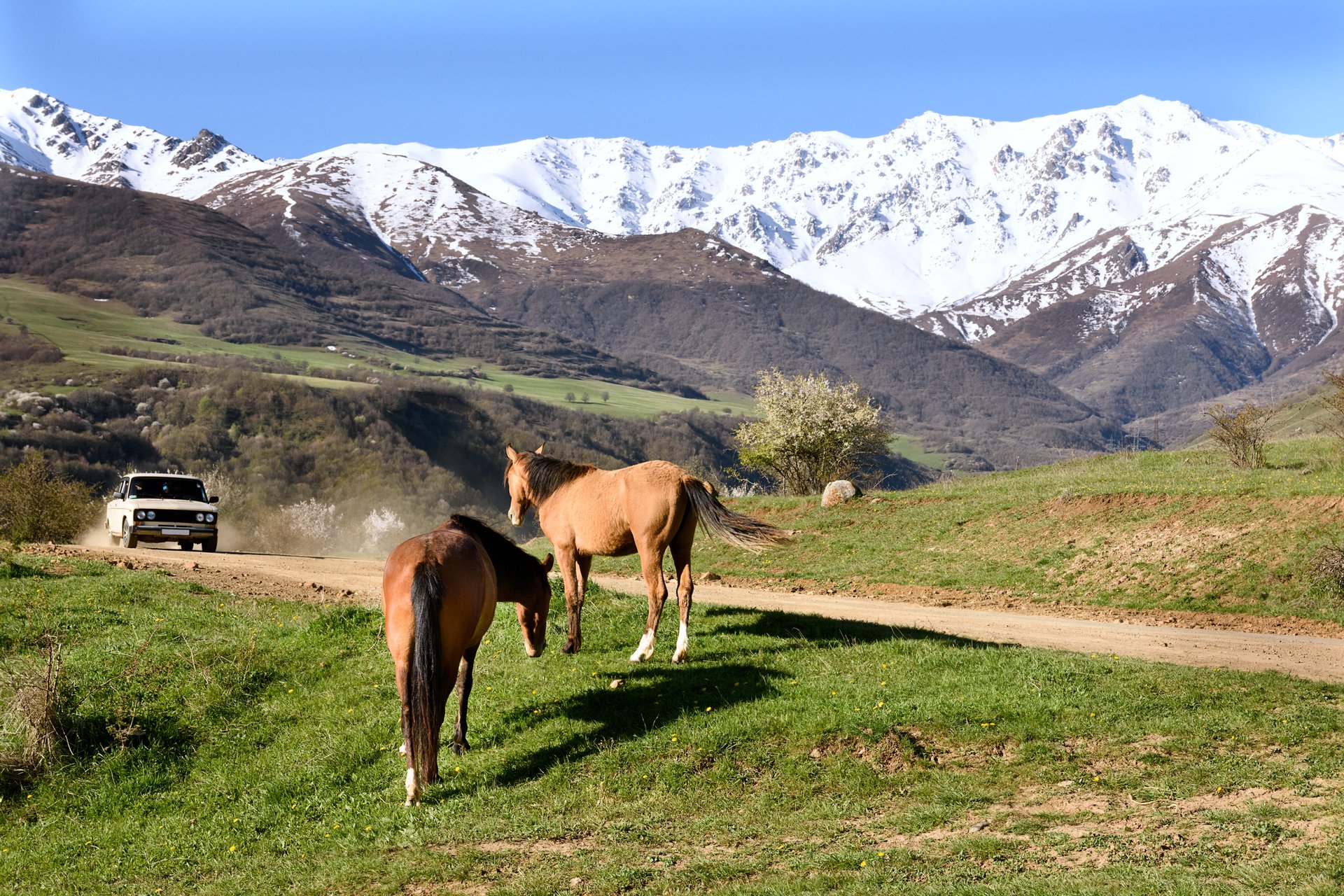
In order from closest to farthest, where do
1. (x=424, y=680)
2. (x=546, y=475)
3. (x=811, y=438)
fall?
(x=424, y=680) → (x=546, y=475) → (x=811, y=438)

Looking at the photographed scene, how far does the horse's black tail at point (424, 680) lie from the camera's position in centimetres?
930

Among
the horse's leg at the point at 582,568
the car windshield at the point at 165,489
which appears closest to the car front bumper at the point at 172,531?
the car windshield at the point at 165,489

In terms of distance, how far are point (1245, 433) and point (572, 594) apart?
27877 millimetres

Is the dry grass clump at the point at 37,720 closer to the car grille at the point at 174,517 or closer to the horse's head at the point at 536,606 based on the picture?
the horse's head at the point at 536,606

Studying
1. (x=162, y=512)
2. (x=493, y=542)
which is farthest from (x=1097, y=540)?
(x=162, y=512)

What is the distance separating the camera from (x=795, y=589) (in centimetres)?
2555

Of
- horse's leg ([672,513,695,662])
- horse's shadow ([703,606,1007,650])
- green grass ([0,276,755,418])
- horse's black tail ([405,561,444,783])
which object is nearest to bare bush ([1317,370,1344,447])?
→ horse's shadow ([703,606,1007,650])

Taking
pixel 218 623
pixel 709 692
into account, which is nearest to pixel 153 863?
pixel 709 692

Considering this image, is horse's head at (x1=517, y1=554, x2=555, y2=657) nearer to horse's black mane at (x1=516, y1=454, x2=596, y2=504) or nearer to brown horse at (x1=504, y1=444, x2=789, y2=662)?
brown horse at (x1=504, y1=444, x2=789, y2=662)

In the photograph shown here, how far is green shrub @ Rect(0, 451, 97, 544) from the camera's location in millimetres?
30641

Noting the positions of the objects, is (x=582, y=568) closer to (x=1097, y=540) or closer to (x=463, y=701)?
(x=463, y=701)

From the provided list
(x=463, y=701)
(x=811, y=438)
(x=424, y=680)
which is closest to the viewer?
(x=424, y=680)

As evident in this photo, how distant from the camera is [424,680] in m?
9.28

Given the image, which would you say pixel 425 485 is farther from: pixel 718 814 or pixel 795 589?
pixel 718 814
